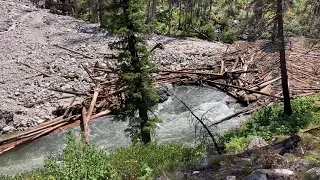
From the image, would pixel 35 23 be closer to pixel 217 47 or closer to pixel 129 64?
pixel 217 47

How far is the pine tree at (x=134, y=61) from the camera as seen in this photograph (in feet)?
47.1

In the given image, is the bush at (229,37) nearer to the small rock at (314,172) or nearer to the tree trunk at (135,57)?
the tree trunk at (135,57)

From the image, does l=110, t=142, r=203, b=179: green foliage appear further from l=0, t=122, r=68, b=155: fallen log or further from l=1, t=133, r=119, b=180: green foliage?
l=0, t=122, r=68, b=155: fallen log

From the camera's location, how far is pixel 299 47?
30625mm

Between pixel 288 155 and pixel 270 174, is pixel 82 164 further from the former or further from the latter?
pixel 288 155

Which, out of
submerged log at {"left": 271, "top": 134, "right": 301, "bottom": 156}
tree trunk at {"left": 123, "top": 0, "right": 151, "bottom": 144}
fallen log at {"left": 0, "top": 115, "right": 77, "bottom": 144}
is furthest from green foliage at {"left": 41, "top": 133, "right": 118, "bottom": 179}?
fallen log at {"left": 0, "top": 115, "right": 77, "bottom": 144}

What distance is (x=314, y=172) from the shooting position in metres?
6.68

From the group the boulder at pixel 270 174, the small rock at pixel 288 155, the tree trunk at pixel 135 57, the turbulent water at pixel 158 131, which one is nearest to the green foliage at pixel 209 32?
the turbulent water at pixel 158 131

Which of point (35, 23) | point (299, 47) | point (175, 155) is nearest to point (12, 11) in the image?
point (35, 23)

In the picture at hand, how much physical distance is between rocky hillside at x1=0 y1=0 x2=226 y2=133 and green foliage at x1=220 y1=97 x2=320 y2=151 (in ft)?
35.0

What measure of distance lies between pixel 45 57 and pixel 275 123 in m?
19.2

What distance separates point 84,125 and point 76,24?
21003 mm

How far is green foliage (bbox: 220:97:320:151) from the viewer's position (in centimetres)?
1549

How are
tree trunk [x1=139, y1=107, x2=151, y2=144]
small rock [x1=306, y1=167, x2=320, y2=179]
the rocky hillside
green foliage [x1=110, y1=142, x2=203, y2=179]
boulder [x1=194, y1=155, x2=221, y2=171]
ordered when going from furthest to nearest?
the rocky hillside < tree trunk [x1=139, y1=107, x2=151, y2=144] < boulder [x1=194, y1=155, x2=221, y2=171] < green foliage [x1=110, y1=142, x2=203, y2=179] < small rock [x1=306, y1=167, x2=320, y2=179]
